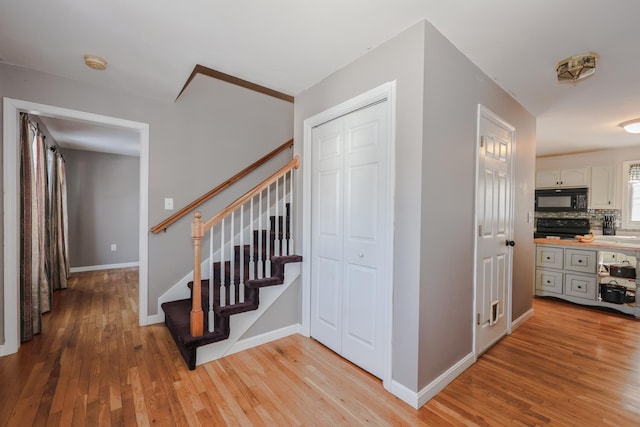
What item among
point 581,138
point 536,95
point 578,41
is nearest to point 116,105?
point 578,41

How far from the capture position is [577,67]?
2072 millimetres

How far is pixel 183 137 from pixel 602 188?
6.09 m

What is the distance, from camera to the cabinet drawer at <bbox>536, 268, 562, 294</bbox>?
3.70 meters

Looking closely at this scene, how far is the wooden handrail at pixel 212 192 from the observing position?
9.42 ft

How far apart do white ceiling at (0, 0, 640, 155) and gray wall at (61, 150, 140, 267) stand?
3.62m

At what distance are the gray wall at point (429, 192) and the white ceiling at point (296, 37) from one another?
138 millimetres

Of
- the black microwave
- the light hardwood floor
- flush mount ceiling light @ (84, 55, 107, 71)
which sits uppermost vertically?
flush mount ceiling light @ (84, 55, 107, 71)

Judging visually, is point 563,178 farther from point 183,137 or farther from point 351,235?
point 183,137

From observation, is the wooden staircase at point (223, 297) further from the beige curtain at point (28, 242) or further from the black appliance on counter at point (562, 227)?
the black appliance on counter at point (562, 227)

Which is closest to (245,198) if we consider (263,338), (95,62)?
(263,338)

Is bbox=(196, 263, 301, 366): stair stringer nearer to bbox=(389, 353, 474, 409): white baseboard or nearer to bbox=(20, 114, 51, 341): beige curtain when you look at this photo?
bbox=(389, 353, 474, 409): white baseboard

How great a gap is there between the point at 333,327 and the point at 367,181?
1250 millimetres

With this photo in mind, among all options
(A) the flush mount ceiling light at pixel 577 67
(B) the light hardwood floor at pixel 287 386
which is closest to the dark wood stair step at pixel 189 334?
(B) the light hardwood floor at pixel 287 386

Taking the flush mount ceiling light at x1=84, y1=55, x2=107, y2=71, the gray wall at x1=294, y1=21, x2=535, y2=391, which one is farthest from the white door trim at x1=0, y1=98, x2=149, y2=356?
the gray wall at x1=294, y1=21, x2=535, y2=391
